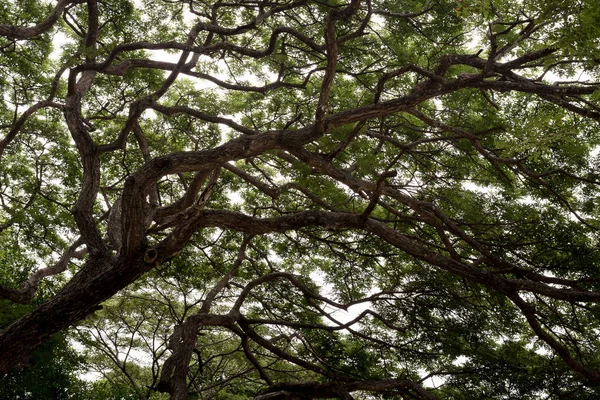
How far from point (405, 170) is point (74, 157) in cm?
480

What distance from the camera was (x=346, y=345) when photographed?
782 cm

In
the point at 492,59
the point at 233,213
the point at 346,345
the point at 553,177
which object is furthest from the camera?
the point at 346,345

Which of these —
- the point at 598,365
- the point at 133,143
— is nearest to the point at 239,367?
the point at 133,143

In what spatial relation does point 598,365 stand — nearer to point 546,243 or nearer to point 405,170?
point 546,243

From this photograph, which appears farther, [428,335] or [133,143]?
[133,143]

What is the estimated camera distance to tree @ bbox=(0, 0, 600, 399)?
4441mm

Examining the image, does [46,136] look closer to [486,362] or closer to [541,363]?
[486,362]

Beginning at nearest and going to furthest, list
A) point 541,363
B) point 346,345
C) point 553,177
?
point 553,177 < point 541,363 < point 346,345

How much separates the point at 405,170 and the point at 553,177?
1883 mm

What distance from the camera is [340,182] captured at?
502cm

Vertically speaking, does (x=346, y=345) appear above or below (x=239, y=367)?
below

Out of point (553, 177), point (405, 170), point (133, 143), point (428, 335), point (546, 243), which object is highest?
point (133, 143)

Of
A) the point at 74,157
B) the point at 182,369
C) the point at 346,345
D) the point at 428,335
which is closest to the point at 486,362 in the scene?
the point at 428,335

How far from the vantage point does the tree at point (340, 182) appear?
4.44 metres
